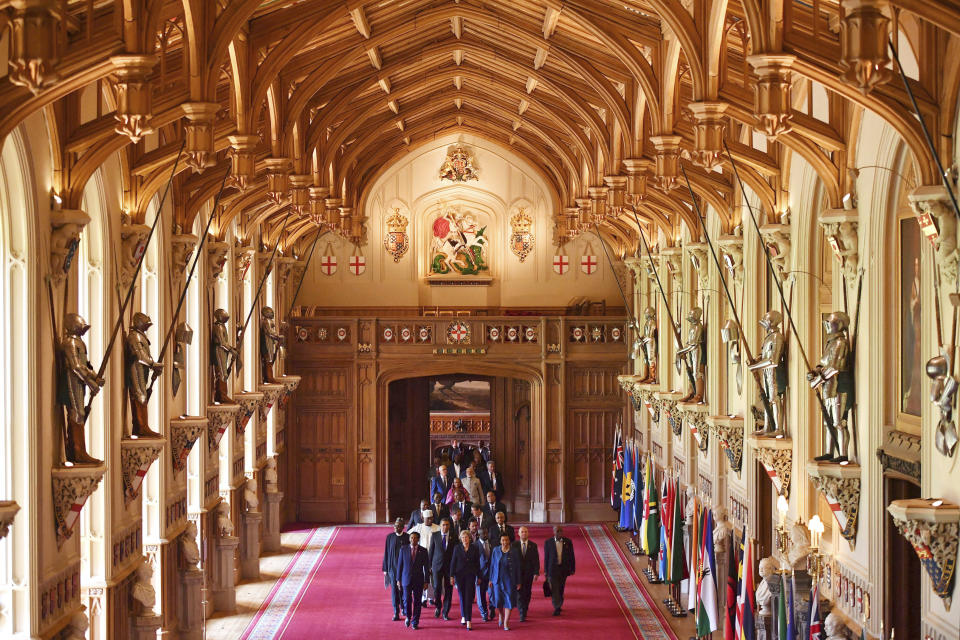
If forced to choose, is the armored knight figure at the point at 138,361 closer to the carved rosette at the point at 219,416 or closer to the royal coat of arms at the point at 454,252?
the carved rosette at the point at 219,416

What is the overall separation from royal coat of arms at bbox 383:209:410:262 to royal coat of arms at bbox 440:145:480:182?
1.25 meters

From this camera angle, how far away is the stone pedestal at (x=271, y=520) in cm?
2150

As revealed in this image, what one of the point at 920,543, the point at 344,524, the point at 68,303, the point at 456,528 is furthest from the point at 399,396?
the point at 920,543

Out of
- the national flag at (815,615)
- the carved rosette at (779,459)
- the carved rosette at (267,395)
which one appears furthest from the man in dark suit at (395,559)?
the national flag at (815,615)

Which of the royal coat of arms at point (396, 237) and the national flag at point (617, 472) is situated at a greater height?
the royal coat of arms at point (396, 237)

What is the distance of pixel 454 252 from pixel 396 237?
1267 millimetres

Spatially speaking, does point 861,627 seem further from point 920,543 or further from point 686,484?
point 686,484

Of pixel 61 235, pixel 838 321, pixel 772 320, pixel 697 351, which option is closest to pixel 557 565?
pixel 697 351

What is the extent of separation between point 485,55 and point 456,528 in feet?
22.7

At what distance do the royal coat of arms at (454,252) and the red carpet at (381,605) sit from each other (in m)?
6.48

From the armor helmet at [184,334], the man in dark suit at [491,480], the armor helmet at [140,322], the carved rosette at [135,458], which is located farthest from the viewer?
the man in dark suit at [491,480]

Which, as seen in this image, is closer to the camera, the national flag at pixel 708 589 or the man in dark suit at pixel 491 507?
the national flag at pixel 708 589

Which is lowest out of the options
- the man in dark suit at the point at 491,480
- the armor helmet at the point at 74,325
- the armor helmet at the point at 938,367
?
the man in dark suit at the point at 491,480

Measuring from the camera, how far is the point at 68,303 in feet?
35.1
